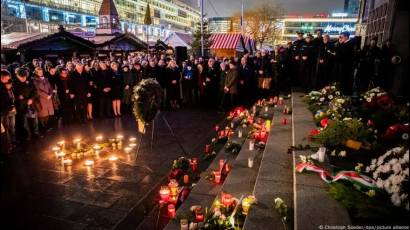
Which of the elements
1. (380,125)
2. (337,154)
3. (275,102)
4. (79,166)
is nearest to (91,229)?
(79,166)

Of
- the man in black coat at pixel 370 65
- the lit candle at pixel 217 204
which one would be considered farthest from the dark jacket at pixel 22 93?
the man in black coat at pixel 370 65

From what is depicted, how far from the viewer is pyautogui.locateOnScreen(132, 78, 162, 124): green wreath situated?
283 inches

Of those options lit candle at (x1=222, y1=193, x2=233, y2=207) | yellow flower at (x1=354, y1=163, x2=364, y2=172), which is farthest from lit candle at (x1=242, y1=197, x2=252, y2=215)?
yellow flower at (x1=354, y1=163, x2=364, y2=172)

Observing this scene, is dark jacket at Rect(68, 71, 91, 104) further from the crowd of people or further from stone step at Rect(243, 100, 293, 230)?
stone step at Rect(243, 100, 293, 230)

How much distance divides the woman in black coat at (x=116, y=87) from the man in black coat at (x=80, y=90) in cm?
89

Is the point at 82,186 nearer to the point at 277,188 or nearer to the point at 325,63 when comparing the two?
the point at 277,188

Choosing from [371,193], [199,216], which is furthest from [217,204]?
[371,193]

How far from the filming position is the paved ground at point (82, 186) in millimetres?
4809

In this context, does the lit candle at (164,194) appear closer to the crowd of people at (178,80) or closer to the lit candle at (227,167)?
the lit candle at (227,167)

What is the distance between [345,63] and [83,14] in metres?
78.8

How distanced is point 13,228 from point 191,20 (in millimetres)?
151772

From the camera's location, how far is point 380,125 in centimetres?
563

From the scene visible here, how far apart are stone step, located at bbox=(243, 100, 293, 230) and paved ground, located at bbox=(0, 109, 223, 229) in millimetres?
1830

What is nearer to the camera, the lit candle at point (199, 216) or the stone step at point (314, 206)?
the stone step at point (314, 206)
